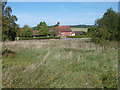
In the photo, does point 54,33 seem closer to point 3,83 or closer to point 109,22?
point 109,22

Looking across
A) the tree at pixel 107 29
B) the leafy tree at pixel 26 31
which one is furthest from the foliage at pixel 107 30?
the leafy tree at pixel 26 31

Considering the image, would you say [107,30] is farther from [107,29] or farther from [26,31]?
[26,31]

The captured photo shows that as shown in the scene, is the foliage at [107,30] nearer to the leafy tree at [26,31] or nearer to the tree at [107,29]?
the tree at [107,29]

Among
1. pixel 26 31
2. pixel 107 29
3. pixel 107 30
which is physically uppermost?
pixel 26 31

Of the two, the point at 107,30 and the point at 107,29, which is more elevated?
the point at 107,29

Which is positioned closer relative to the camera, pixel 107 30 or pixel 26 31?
pixel 107 30

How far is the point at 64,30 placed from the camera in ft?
292

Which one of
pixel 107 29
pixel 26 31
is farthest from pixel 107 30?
pixel 26 31

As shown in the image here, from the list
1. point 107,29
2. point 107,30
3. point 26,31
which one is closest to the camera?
point 107,30

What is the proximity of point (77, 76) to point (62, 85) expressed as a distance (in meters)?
0.87

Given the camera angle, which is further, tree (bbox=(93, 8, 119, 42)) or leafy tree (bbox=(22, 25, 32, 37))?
leafy tree (bbox=(22, 25, 32, 37))

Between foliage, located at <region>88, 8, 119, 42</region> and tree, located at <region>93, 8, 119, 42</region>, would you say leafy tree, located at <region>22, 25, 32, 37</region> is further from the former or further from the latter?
foliage, located at <region>88, 8, 119, 42</region>

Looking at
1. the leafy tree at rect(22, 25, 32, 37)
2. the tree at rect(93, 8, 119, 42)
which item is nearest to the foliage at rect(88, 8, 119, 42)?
the tree at rect(93, 8, 119, 42)

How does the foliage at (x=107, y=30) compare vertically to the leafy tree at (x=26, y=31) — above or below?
below
